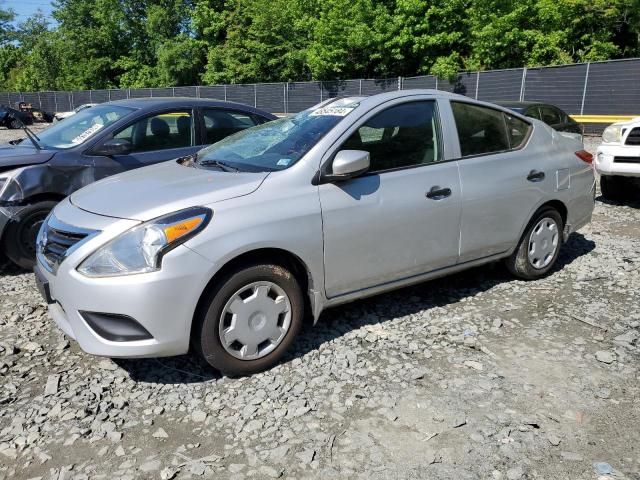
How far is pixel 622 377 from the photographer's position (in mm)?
3379

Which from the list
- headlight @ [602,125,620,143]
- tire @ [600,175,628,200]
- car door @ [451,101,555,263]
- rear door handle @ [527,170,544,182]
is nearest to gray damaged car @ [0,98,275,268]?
car door @ [451,101,555,263]

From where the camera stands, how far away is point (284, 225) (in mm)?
3248

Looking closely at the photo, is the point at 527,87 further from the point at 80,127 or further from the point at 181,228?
the point at 181,228

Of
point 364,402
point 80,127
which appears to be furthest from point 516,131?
point 80,127

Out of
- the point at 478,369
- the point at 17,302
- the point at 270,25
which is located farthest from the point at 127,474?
the point at 270,25

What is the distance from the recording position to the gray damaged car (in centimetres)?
500

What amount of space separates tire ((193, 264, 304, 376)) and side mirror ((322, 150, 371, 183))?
66 centimetres

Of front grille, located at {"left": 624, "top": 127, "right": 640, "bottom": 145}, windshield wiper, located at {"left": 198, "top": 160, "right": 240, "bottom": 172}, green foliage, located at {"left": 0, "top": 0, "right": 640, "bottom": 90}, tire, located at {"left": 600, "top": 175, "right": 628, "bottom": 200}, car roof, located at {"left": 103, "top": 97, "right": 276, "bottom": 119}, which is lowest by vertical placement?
tire, located at {"left": 600, "top": 175, "right": 628, "bottom": 200}

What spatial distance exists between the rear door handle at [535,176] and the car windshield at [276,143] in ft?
5.57

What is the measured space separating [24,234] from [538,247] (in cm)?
463

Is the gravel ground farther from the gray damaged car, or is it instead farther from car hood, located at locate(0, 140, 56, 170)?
car hood, located at locate(0, 140, 56, 170)

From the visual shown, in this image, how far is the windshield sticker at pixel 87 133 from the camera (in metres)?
5.44

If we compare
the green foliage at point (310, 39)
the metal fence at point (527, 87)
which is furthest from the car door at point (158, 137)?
the green foliage at point (310, 39)

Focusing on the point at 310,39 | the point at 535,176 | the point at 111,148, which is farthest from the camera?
the point at 310,39
